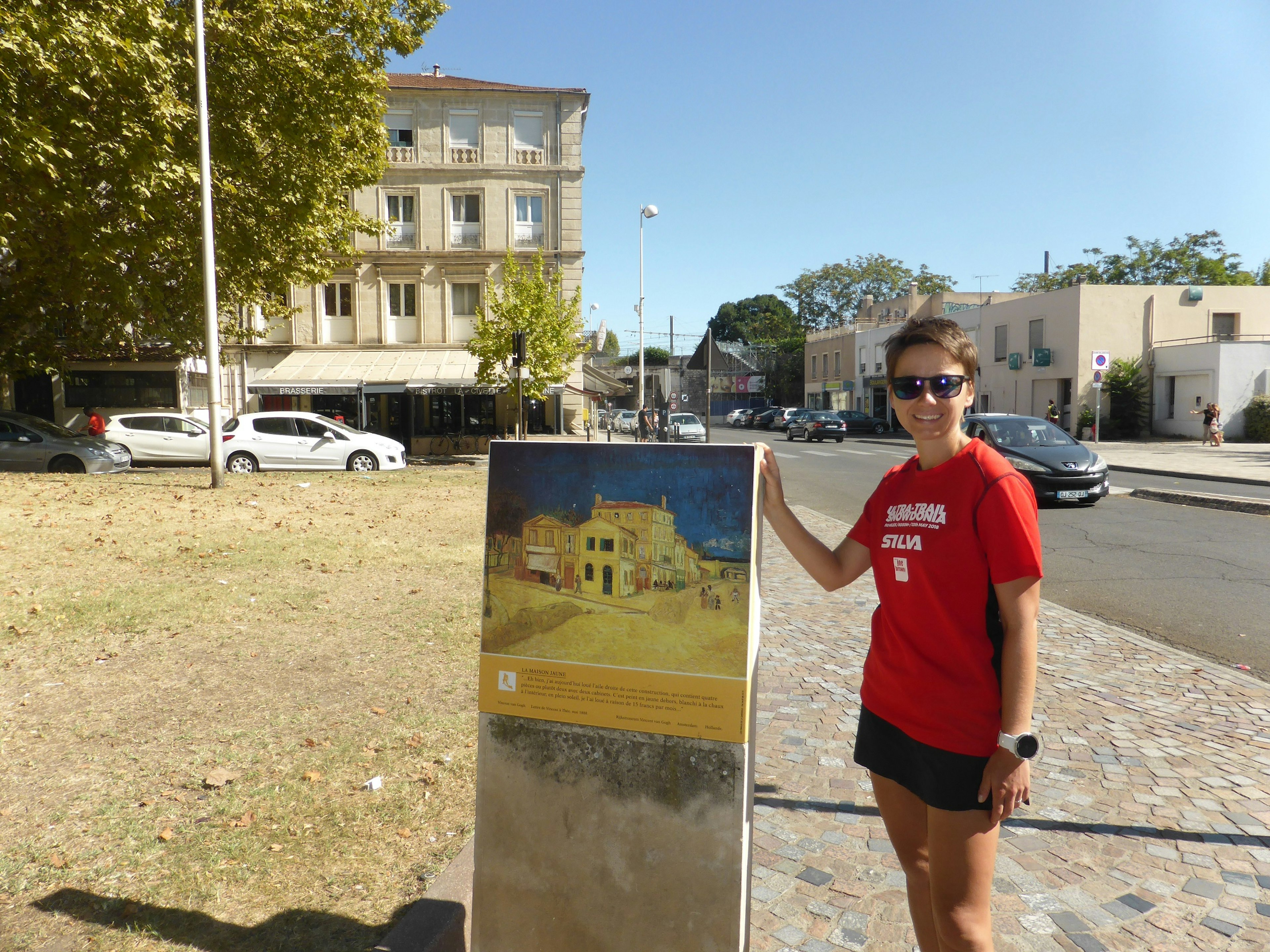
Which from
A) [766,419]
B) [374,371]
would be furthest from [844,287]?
[374,371]

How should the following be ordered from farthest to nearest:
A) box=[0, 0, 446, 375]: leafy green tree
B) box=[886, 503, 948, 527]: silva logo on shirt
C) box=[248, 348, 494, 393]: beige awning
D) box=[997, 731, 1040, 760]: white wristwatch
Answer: box=[248, 348, 494, 393]: beige awning, box=[0, 0, 446, 375]: leafy green tree, box=[886, 503, 948, 527]: silva logo on shirt, box=[997, 731, 1040, 760]: white wristwatch

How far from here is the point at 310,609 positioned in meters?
6.43

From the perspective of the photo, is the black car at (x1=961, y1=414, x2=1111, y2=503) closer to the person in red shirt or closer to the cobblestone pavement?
the cobblestone pavement

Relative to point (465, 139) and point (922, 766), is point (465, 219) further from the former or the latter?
point (922, 766)

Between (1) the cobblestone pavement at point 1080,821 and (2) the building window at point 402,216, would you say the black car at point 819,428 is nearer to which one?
(2) the building window at point 402,216

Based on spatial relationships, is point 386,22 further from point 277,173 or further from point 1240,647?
point 1240,647

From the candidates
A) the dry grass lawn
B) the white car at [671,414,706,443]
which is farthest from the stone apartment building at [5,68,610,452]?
the dry grass lawn

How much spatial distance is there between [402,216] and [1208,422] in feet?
102

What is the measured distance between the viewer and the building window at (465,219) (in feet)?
105

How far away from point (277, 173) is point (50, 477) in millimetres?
7003

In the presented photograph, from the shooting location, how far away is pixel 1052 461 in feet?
46.3

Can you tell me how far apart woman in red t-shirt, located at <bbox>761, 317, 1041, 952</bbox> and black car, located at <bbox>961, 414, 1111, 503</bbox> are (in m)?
12.5

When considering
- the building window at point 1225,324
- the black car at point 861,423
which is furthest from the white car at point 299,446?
the building window at point 1225,324

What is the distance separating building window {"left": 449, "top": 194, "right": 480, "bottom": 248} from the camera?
32.0 meters
